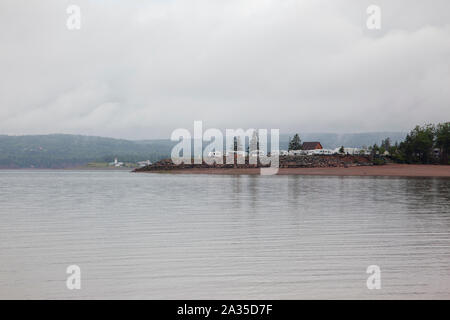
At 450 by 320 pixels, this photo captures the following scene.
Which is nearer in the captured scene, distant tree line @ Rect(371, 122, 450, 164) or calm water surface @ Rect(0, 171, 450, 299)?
calm water surface @ Rect(0, 171, 450, 299)

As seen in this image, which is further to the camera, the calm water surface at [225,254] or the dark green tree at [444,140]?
the dark green tree at [444,140]

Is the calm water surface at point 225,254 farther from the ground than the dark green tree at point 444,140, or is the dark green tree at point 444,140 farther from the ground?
the dark green tree at point 444,140

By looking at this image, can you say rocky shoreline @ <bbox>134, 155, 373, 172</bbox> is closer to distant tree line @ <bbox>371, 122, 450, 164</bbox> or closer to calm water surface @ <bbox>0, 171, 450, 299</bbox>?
distant tree line @ <bbox>371, 122, 450, 164</bbox>

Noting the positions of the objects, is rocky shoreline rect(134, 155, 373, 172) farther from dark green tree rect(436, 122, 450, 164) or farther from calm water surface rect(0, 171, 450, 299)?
calm water surface rect(0, 171, 450, 299)

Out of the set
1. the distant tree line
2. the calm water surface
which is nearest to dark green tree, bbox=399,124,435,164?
the distant tree line

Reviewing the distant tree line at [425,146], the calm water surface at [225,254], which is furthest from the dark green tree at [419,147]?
the calm water surface at [225,254]

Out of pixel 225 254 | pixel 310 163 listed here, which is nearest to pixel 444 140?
pixel 310 163

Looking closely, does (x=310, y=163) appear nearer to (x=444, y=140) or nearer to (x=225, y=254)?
(x=444, y=140)

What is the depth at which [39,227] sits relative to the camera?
838 inches

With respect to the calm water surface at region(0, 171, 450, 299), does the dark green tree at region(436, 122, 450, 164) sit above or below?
above

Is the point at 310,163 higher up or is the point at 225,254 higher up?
the point at 310,163

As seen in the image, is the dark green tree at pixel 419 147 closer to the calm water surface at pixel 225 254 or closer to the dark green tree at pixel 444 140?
the dark green tree at pixel 444 140
